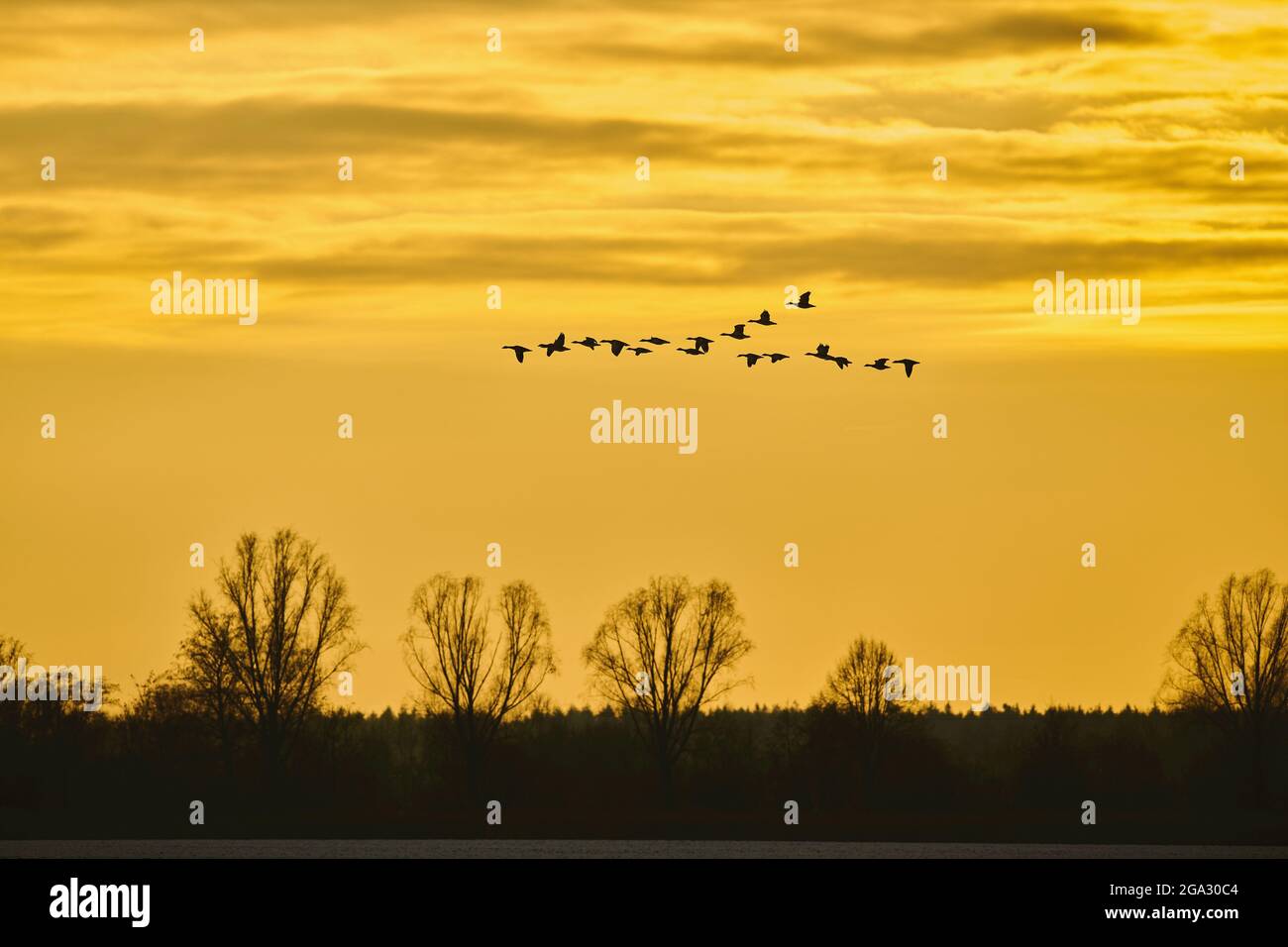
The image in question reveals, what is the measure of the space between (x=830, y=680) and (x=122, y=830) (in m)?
40.9

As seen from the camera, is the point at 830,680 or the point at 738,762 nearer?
the point at 738,762

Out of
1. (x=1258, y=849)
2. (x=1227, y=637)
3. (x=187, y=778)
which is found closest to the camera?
(x=1258, y=849)
